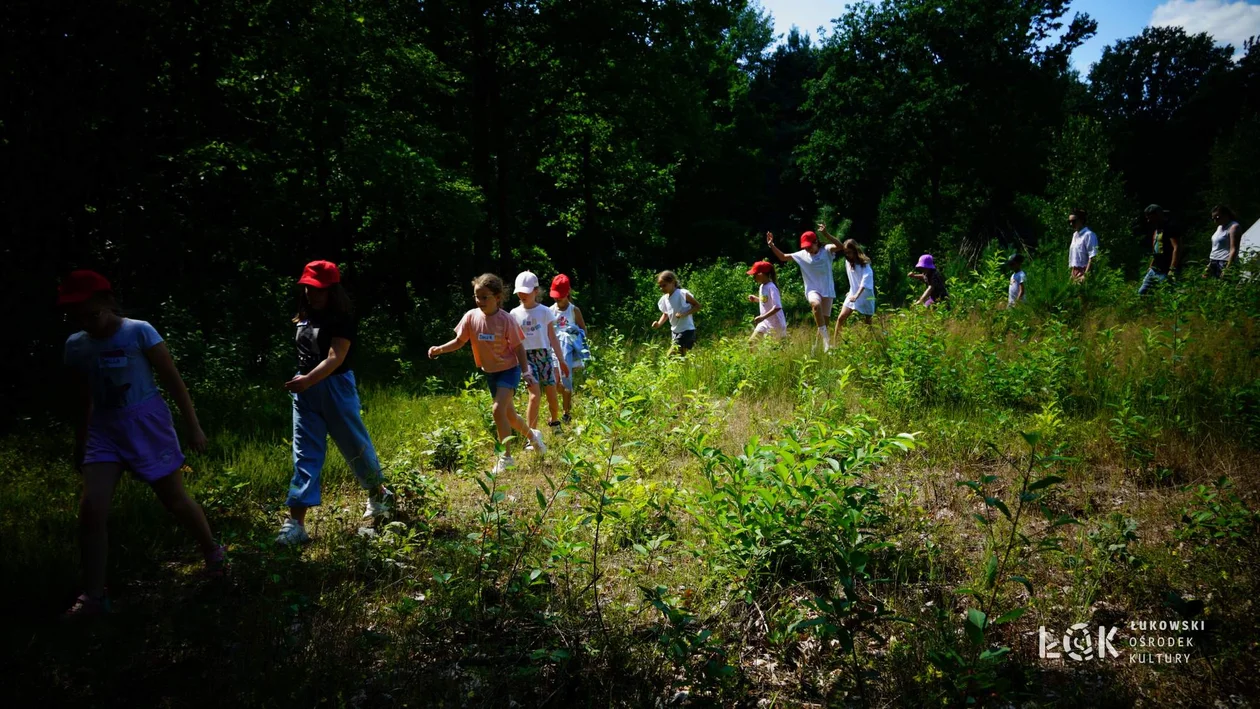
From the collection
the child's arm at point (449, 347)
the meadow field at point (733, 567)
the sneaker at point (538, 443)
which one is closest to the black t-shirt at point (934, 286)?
the meadow field at point (733, 567)

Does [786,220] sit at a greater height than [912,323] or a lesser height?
greater

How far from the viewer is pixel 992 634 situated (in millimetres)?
3232

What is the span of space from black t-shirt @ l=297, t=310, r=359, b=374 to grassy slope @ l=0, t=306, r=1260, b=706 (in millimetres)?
1103

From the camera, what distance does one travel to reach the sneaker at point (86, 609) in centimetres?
359

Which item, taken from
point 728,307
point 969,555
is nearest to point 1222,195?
point 728,307

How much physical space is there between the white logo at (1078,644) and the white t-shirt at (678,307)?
20.4 feet

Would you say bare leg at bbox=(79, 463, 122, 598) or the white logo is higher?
bare leg at bbox=(79, 463, 122, 598)

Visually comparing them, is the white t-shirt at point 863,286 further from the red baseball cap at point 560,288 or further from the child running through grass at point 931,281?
the red baseball cap at point 560,288

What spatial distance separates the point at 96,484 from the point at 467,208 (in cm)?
1199

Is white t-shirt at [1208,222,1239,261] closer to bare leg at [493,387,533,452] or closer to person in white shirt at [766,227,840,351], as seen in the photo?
person in white shirt at [766,227,840,351]

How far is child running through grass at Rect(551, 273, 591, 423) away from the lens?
309 inches

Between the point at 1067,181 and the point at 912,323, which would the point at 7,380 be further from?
the point at 1067,181

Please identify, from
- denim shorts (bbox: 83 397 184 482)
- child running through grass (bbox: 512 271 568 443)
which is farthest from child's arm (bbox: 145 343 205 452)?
child running through grass (bbox: 512 271 568 443)

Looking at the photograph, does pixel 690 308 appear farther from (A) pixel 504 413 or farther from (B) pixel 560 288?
(A) pixel 504 413
